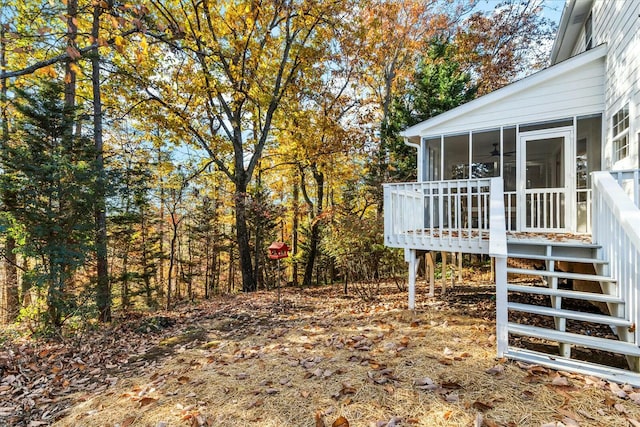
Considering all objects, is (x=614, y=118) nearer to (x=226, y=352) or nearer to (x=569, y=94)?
(x=569, y=94)

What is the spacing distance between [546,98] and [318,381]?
6468 millimetres

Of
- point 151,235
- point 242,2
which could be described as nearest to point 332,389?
point 242,2

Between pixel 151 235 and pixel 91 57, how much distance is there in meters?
7.23

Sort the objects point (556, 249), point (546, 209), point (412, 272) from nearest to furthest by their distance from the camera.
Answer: point (556, 249) → point (412, 272) → point (546, 209)

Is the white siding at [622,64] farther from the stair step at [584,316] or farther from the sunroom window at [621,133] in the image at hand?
Answer: the stair step at [584,316]

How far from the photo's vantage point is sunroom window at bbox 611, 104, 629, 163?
4.48 metres

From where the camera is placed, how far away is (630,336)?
2.95 meters

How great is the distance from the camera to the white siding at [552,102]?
543cm

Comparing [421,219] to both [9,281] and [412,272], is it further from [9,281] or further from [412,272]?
[9,281]

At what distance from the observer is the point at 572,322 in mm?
4488

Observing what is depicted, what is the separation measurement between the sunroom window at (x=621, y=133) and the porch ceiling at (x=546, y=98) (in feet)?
2.38

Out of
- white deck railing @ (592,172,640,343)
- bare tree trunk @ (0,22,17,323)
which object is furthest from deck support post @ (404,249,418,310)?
bare tree trunk @ (0,22,17,323)

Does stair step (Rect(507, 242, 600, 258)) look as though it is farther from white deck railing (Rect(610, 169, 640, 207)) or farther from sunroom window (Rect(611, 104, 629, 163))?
sunroom window (Rect(611, 104, 629, 163))

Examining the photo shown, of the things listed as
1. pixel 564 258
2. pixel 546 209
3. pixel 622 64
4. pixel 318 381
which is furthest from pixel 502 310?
pixel 622 64
